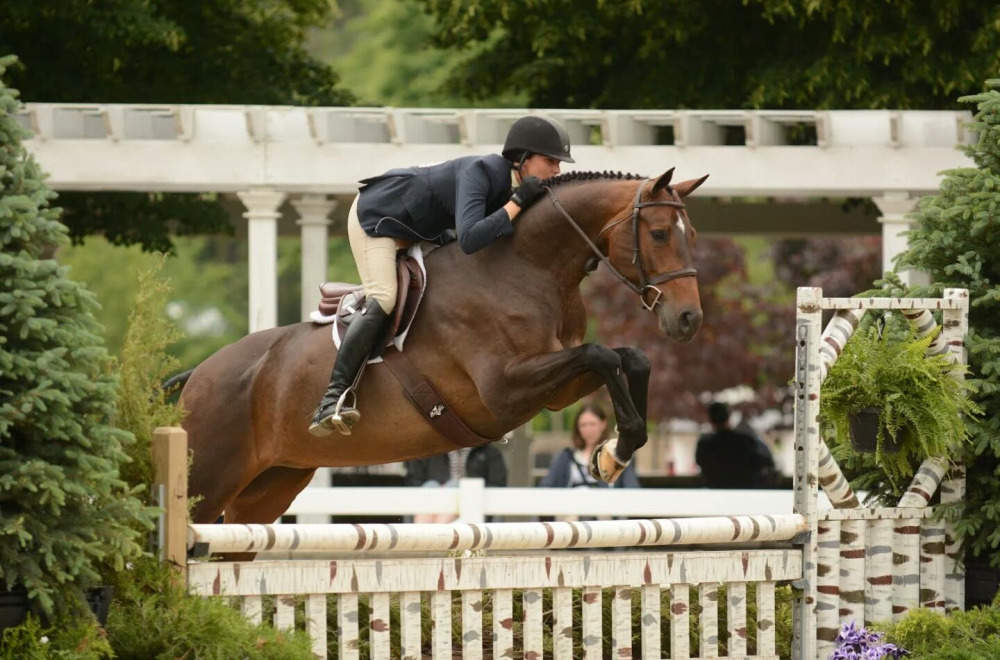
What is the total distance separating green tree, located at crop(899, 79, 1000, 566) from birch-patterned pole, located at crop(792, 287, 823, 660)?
0.73 metres

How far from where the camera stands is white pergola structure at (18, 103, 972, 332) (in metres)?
11.7

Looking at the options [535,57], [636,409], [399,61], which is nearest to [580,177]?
[636,409]

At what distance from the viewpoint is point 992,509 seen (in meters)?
6.06

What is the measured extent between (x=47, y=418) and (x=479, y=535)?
1.48 meters

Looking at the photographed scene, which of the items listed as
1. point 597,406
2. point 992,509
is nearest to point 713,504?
point 597,406

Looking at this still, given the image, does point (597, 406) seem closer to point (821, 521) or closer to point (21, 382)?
point (821, 521)

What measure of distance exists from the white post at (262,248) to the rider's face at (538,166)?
5.58 metres

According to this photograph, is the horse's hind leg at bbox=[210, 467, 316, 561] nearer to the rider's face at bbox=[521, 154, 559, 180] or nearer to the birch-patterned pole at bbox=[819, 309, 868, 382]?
the rider's face at bbox=[521, 154, 559, 180]

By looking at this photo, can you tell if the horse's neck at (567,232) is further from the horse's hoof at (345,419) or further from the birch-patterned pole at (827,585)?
the birch-patterned pole at (827,585)

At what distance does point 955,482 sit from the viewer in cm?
621

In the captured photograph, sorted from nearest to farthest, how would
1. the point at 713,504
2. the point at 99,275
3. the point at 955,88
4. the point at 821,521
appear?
the point at 821,521
the point at 713,504
the point at 955,88
the point at 99,275

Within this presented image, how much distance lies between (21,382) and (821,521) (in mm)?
2865

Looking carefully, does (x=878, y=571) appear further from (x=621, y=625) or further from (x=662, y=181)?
(x=662, y=181)

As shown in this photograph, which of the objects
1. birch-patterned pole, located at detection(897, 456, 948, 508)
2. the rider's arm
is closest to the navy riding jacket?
the rider's arm
